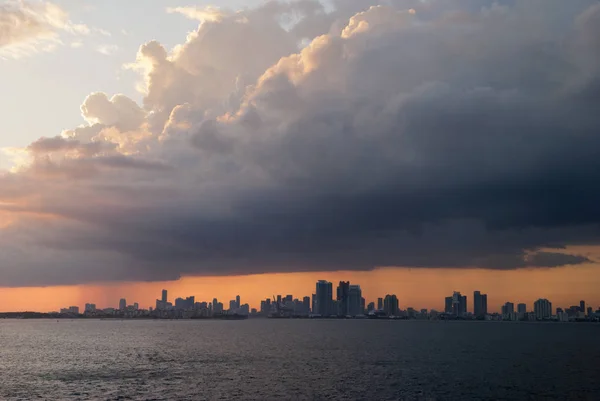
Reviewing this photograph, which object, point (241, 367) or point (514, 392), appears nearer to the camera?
point (514, 392)

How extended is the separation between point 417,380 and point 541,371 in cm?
4299

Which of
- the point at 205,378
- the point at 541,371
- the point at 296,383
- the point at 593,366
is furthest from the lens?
the point at 593,366

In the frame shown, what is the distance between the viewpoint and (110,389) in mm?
114438

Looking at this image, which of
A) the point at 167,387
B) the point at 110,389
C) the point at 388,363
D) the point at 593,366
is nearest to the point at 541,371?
the point at 593,366

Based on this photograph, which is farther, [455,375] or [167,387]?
[455,375]

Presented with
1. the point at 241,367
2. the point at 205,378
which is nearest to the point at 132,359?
the point at 241,367

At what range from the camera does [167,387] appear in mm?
117625

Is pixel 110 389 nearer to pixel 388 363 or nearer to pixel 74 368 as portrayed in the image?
pixel 74 368

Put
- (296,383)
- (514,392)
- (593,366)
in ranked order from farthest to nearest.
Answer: (593,366) → (296,383) → (514,392)

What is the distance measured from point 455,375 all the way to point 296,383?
43.5 metres

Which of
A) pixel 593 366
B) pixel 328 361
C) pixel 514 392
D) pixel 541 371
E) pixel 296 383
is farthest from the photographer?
pixel 328 361

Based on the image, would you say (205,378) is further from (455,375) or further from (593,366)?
(593,366)

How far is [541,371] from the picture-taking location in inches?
5896

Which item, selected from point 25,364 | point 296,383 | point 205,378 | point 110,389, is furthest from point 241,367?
point 25,364
